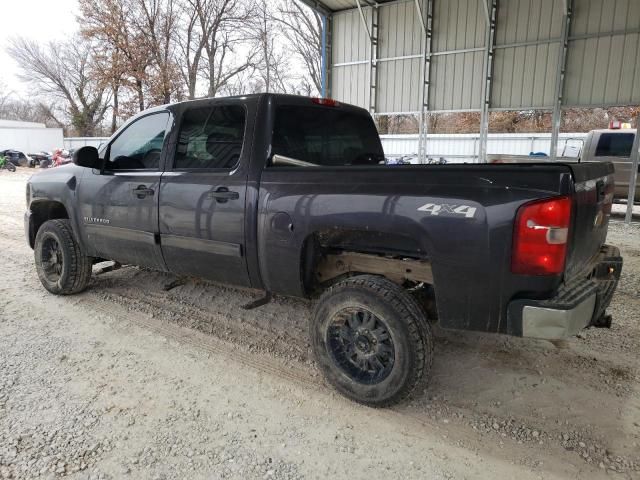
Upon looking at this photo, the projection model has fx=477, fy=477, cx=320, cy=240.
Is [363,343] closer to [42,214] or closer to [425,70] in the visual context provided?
[42,214]

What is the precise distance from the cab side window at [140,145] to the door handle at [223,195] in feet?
2.80

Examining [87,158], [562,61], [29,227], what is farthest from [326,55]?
[87,158]

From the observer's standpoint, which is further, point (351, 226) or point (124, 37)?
point (124, 37)

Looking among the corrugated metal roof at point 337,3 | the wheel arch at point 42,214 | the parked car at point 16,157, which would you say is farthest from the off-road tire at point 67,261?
the parked car at point 16,157

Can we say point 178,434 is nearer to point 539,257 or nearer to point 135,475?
point 135,475

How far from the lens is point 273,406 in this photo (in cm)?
299

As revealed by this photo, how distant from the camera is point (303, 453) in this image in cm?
254

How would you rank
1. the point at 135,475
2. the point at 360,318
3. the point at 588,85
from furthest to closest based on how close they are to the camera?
the point at 588,85 < the point at 360,318 < the point at 135,475

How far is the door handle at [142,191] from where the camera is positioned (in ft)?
13.1

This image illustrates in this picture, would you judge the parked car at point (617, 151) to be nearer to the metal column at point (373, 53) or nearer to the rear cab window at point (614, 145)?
the rear cab window at point (614, 145)

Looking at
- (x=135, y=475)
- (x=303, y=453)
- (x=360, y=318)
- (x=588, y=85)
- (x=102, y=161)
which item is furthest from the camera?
(x=588, y=85)

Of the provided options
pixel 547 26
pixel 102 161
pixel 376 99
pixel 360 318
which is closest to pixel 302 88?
pixel 376 99

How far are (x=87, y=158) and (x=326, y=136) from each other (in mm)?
2199

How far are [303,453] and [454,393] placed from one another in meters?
1.17
